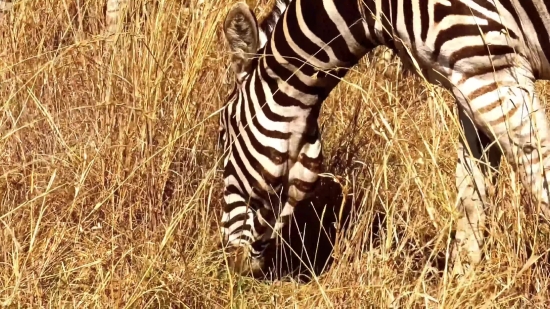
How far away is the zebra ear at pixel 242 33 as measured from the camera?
3271mm

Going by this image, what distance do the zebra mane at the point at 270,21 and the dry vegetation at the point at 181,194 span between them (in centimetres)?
35

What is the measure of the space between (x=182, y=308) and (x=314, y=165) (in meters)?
0.69

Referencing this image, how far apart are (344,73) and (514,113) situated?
768mm

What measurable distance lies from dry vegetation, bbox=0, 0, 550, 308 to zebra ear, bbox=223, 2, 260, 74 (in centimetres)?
34

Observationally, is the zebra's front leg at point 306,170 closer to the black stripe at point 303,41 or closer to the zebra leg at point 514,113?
the black stripe at point 303,41

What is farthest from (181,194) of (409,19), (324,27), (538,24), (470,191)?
(538,24)

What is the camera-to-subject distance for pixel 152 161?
3561 millimetres

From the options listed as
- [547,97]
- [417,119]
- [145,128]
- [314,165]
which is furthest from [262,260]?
[547,97]

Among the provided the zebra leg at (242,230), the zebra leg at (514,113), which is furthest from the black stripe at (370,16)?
the zebra leg at (242,230)

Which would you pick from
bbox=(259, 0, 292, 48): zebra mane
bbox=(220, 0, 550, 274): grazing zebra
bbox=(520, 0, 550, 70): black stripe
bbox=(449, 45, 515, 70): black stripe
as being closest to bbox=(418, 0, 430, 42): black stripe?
bbox=(220, 0, 550, 274): grazing zebra

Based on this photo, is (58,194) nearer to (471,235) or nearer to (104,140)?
(104,140)

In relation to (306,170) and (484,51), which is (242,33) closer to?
(306,170)

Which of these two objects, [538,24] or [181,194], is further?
[181,194]

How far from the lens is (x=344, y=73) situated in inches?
128
